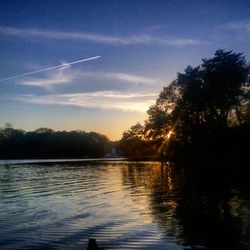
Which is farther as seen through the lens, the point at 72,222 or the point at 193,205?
the point at 193,205

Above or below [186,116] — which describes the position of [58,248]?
below

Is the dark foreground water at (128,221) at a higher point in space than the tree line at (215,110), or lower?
lower

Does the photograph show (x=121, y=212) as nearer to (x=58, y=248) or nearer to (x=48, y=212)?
(x=48, y=212)

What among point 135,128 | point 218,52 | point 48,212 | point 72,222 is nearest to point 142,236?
point 72,222

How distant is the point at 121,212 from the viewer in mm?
27234

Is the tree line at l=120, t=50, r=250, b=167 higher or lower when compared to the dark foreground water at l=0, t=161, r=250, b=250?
higher

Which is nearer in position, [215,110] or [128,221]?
[128,221]

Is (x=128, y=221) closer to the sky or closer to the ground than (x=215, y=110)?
closer to the ground

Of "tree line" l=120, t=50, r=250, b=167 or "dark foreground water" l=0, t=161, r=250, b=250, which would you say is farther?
"tree line" l=120, t=50, r=250, b=167

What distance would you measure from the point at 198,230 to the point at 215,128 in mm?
61412

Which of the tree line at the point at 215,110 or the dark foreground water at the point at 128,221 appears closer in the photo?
the dark foreground water at the point at 128,221

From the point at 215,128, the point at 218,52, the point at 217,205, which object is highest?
the point at 218,52

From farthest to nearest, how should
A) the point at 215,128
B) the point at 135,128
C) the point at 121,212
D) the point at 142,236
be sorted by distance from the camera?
the point at 135,128, the point at 215,128, the point at 121,212, the point at 142,236

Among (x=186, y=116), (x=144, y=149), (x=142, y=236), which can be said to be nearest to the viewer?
(x=142, y=236)
